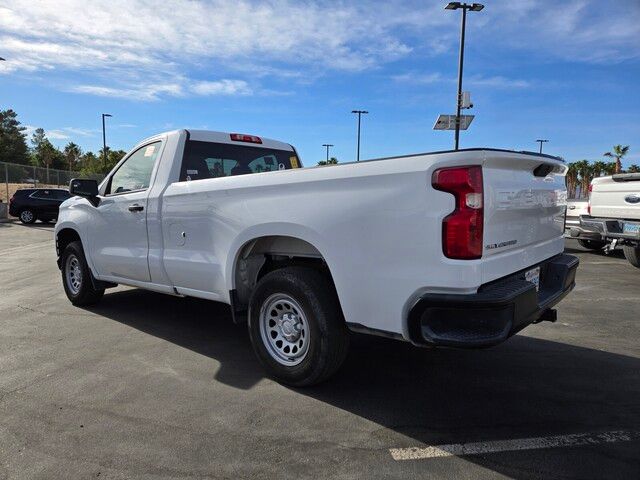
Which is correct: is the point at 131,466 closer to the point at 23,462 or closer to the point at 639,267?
the point at 23,462

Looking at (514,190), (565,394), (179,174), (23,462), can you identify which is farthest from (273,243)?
(565,394)

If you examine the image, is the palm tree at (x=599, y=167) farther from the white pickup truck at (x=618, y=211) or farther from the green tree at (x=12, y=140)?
the green tree at (x=12, y=140)

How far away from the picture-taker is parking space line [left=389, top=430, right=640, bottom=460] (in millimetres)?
2801

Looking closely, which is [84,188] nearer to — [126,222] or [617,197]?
[126,222]

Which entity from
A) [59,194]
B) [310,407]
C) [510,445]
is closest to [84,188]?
[310,407]

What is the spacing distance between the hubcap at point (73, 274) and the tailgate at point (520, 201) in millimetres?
5206

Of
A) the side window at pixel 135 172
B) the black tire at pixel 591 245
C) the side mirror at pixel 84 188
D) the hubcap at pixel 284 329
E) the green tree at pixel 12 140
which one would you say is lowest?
the black tire at pixel 591 245

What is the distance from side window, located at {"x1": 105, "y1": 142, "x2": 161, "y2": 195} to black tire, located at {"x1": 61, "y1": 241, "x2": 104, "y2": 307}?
3.22 feet

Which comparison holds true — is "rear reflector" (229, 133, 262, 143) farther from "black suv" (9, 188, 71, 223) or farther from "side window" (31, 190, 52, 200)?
"side window" (31, 190, 52, 200)

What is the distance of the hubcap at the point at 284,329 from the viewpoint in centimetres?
→ 360

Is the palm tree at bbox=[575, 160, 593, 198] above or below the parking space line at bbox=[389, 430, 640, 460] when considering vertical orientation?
above

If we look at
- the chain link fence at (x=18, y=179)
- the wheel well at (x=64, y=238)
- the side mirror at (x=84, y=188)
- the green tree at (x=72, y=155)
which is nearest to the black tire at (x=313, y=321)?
the side mirror at (x=84, y=188)

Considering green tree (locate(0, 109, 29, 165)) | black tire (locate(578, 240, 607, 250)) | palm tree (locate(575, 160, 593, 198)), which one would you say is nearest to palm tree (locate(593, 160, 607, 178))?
palm tree (locate(575, 160, 593, 198))

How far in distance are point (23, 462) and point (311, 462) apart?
1600mm
